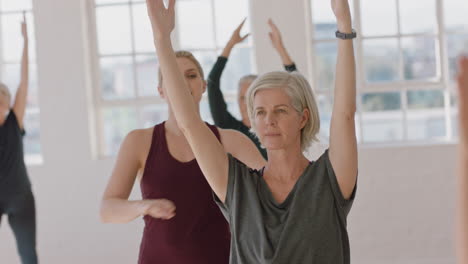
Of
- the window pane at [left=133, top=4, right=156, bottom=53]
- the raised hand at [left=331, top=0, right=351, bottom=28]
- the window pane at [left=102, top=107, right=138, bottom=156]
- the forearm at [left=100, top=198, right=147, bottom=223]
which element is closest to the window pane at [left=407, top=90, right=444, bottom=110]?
the window pane at [left=133, top=4, right=156, bottom=53]

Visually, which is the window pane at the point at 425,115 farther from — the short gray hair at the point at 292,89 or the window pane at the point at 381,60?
the short gray hair at the point at 292,89

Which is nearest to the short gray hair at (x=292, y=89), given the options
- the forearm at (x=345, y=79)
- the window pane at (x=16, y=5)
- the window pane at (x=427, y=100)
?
the forearm at (x=345, y=79)

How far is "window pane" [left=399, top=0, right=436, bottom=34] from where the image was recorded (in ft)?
21.4

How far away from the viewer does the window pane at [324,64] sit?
21.4ft

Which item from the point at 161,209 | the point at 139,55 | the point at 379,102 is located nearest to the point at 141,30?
the point at 139,55

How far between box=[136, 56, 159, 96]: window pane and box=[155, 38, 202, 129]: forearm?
469 centimetres

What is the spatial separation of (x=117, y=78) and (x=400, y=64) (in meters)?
2.56

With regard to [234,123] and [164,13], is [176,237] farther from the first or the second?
[234,123]

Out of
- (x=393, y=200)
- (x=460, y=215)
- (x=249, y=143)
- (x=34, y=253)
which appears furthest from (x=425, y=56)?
(x=460, y=215)

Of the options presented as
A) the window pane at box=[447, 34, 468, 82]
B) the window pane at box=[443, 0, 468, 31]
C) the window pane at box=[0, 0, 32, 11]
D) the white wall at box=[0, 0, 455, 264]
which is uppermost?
the window pane at box=[0, 0, 32, 11]

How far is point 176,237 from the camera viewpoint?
2.41m

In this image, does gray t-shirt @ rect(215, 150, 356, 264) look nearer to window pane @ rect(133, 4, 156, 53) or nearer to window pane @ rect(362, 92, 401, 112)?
window pane @ rect(362, 92, 401, 112)

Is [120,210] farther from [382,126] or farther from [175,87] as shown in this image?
[382,126]

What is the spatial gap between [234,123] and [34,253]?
179cm
